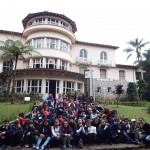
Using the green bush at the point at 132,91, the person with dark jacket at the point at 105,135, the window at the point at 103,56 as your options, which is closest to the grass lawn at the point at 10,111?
the person with dark jacket at the point at 105,135

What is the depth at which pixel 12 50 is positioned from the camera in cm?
1986

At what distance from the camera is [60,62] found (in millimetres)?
27594

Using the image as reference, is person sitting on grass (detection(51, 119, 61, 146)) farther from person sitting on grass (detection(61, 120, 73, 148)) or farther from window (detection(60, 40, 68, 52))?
window (detection(60, 40, 68, 52))

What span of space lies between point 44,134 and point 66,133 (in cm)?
103

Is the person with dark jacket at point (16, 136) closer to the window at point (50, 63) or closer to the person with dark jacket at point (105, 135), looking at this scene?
the person with dark jacket at point (105, 135)

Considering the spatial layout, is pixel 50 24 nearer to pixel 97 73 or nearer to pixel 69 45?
pixel 69 45

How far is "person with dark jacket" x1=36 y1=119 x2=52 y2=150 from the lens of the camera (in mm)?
7797

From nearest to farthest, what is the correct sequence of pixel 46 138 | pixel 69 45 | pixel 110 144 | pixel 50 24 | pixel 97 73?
pixel 46 138
pixel 110 144
pixel 50 24
pixel 69 45
pixel 97 73

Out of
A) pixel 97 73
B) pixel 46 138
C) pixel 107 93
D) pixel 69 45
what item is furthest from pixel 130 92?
pixel 46 138

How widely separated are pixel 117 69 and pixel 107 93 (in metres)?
5.77

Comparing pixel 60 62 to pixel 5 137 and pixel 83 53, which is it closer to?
pixel 83 53

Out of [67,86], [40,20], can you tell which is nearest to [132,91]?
[67,86]

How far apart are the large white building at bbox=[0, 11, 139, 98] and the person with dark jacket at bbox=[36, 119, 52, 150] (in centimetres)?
1289

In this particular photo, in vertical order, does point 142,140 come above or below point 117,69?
below
